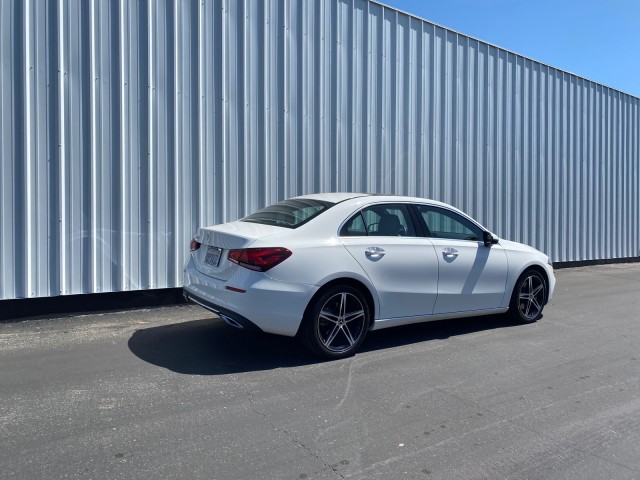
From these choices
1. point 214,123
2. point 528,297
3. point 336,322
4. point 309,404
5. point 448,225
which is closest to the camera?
point 309,404

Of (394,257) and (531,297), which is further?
(531,297)

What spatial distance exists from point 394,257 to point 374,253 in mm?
257

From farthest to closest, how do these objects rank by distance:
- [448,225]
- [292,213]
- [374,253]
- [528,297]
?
[528,297] < [448,225] < [292,213] < [374,253]

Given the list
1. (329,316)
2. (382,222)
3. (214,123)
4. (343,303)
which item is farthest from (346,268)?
(214,123)

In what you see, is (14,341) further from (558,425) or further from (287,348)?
(558,425)

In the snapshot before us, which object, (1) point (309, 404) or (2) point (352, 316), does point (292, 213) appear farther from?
(1) point (309, 404)

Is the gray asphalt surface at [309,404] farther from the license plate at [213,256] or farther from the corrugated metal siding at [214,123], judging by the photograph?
the corrugated metal siding at [214,123]

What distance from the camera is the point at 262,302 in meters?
4.98

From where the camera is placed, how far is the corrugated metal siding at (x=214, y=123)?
6.73 metres

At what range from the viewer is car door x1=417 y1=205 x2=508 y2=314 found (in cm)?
625

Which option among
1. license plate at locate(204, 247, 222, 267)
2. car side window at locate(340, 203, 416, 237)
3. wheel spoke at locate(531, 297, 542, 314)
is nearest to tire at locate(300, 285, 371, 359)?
car side window at locate(340, 203, 416, 237)

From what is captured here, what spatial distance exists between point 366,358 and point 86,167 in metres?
4.12

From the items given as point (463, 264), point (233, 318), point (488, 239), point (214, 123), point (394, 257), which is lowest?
point (233, 318)

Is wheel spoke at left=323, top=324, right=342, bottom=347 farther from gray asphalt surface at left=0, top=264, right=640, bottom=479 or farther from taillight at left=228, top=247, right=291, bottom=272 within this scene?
taillight at left=228, top=247, right=291, bottom=272
